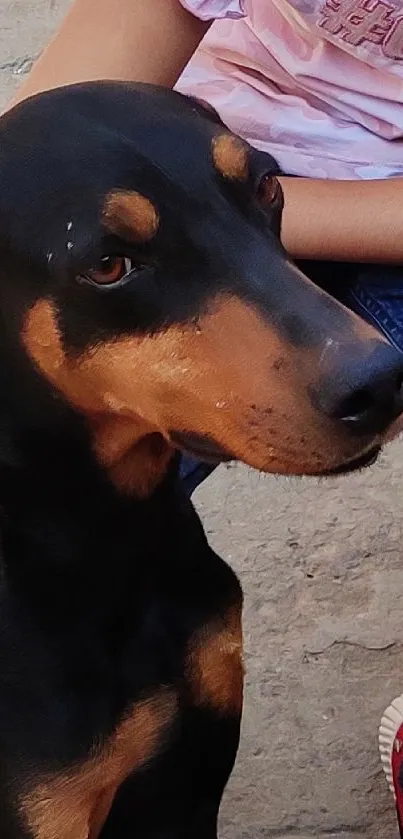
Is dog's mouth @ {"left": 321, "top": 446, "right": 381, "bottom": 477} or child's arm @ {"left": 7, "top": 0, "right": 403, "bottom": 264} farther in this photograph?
child's arm @ {"left": 7, "top": 0, "right": 403, "bottom": 264}

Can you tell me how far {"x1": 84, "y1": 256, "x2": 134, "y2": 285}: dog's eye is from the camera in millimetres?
1190

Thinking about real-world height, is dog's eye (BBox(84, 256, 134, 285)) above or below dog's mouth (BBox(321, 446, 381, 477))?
above

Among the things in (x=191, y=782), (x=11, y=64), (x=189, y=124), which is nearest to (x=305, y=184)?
(x=189, y=124)

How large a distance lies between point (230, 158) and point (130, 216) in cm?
13

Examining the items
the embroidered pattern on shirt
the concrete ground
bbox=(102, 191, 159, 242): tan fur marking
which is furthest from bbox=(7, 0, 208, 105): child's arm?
the concrete ground

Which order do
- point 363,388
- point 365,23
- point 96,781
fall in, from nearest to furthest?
1. point 363,388
2. point 96,781
3. point 365,23

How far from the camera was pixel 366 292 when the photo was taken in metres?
1.72

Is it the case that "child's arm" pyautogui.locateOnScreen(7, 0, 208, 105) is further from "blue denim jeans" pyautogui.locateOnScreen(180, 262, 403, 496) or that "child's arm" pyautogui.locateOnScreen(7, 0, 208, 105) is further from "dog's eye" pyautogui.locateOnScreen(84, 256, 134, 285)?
"dog's eye" pyautogui.locateOnScreen(84, 256, 134, 285)

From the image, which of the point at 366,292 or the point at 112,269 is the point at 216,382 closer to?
the point at 112,269

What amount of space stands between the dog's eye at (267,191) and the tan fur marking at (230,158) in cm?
3

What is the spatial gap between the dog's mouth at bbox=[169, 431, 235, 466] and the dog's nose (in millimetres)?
128

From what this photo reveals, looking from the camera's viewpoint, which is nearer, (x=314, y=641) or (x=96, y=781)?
(x=96, y=781)

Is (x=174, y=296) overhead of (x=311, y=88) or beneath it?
overhead

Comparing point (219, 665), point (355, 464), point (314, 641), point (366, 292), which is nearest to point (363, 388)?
point (355, 464)
